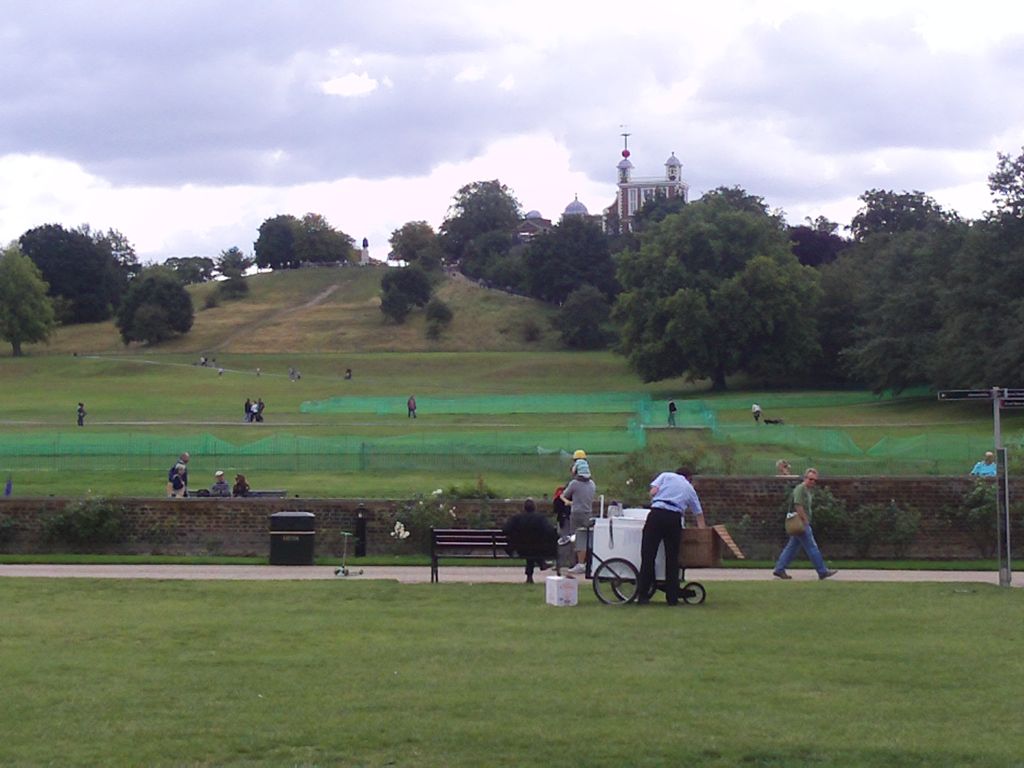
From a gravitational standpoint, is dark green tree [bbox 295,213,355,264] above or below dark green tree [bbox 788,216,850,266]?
above

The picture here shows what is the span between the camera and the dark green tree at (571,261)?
134m

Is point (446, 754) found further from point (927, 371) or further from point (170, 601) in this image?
point (927, 371)

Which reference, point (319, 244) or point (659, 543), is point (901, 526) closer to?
point (659, 543)

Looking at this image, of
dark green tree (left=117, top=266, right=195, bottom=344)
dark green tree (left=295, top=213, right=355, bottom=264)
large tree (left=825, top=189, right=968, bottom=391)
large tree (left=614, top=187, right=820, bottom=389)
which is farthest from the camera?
dark green tree (left=295, top=213, right=355, bottom=264)

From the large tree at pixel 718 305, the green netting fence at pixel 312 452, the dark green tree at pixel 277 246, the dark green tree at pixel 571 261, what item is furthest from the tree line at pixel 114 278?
the green netting fence at pixel 312 452

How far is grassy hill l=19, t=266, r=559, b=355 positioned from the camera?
124 m

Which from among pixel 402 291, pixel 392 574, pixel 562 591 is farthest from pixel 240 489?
pixel 402 291

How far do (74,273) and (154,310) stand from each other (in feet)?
70.8

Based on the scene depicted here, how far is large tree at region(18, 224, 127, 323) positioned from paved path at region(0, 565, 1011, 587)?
404ft

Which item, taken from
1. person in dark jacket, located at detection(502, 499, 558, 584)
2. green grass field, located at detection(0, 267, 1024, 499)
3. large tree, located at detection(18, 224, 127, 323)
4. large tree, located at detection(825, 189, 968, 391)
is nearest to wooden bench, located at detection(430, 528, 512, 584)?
person in dark jacket, located at detection(502, 499, 558, 584)

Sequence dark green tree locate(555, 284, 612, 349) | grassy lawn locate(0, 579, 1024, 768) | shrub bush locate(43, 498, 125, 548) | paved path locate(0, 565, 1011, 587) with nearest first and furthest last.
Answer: grassy lawn locate(0, 579, 1024, 768) → paved path locate(0, 565, 1011, 587) → shrub bush locate(43, 498, 125, 548) → dark green tree locate(555, 284, 612, 349)

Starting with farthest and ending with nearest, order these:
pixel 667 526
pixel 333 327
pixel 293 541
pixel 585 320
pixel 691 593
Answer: pixel 333 327
pixel 585 320
pixel 293 541
pixel 691 593
pixel 667 526

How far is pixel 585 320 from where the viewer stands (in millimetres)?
120938

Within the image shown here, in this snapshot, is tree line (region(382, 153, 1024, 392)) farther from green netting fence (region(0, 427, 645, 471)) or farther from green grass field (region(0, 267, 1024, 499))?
green netting fence (region(0, 427, 645, 471))
